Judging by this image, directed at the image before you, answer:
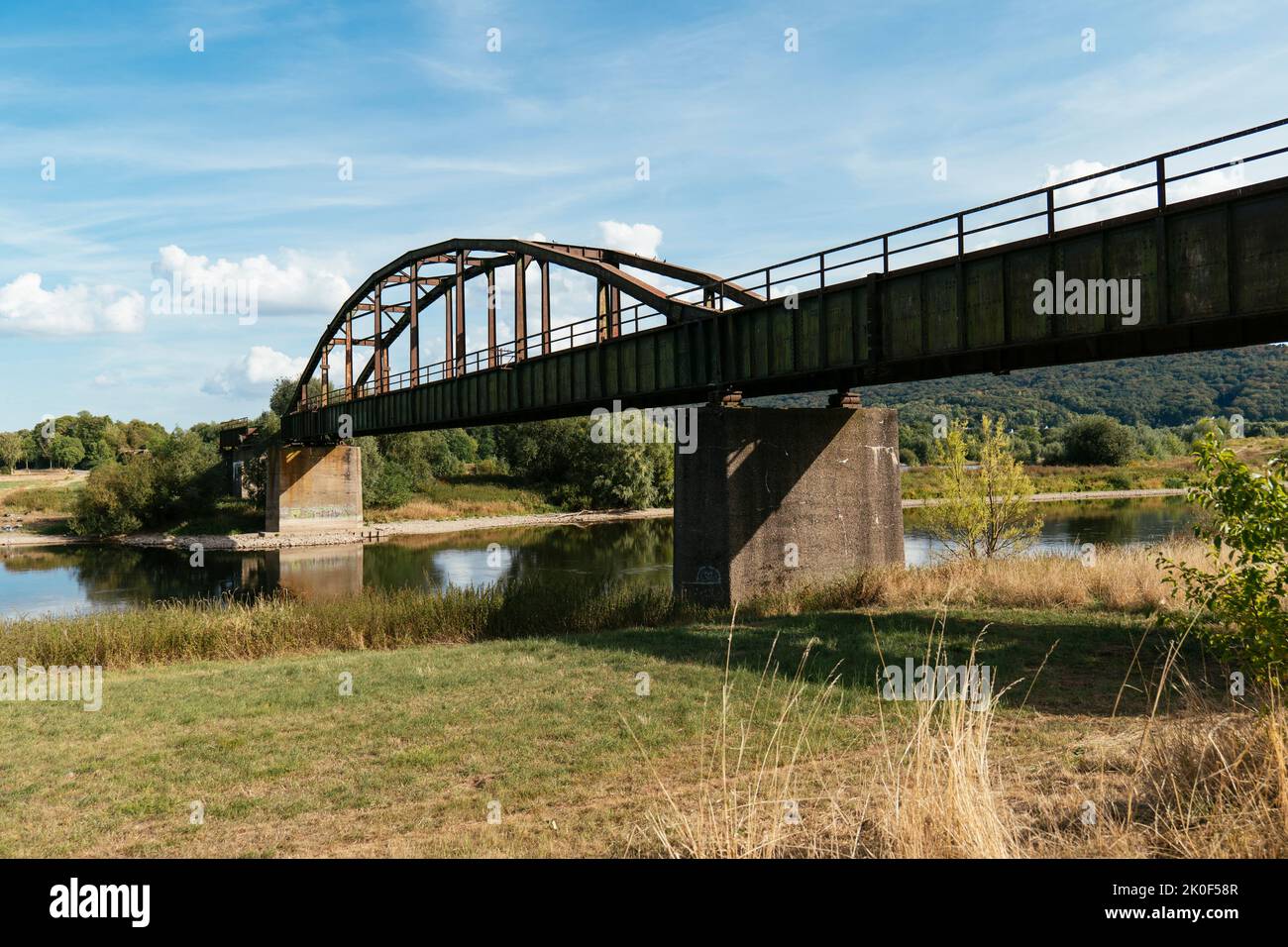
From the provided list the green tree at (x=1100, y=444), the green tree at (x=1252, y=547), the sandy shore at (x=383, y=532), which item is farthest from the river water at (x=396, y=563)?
the green tree at (x=1252, y=547)

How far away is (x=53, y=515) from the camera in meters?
70.8

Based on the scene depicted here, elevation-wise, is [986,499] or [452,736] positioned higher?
[986,499]

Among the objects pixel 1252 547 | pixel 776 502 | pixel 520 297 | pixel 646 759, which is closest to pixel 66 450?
pixel 520 297

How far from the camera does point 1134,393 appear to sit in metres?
158

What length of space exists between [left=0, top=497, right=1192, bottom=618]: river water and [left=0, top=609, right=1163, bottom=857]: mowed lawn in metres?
18.4

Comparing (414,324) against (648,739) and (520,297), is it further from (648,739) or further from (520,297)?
(648,739)

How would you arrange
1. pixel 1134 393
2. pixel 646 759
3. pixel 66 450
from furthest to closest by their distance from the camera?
pixel 1134 393, pixel 66 450, pixel 646 759

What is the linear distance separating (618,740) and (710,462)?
1224 centimetres

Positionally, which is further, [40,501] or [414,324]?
[40,501]

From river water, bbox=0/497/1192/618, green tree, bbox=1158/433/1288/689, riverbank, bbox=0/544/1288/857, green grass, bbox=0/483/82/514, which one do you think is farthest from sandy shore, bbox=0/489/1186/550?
green tree, bbox=1158/433/1288/689

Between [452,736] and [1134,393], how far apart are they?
172 metres

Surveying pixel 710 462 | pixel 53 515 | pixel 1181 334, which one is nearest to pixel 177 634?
pixel 710 462

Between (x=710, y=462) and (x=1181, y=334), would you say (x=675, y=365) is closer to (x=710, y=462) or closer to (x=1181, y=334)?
(x=710, y=462)
